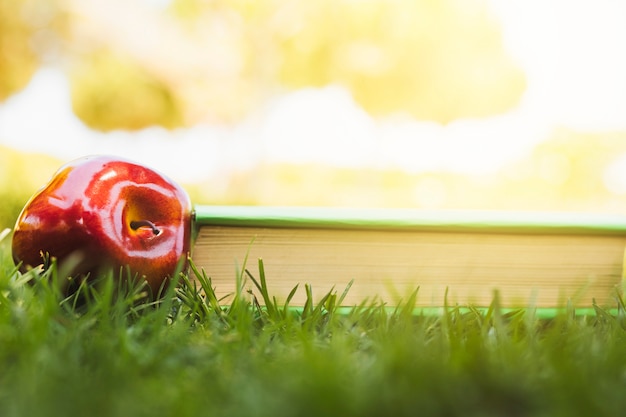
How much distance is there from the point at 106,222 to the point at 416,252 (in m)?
0.75

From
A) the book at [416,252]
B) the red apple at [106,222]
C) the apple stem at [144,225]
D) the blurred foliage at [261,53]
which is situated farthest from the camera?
the blurred foliage at [261,53]

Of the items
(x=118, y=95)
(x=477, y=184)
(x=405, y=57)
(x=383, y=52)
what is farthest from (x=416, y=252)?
(x=405, y=57)

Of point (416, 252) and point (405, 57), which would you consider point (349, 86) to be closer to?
point (405, 57)

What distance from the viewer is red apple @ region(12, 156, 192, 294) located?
4.43 ft

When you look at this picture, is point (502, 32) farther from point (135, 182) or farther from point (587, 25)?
point (135, 182)

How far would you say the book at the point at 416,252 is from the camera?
158 centimetres

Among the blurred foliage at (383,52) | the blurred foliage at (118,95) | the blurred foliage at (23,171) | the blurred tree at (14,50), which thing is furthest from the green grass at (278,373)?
the blurred foliage at (383,52)

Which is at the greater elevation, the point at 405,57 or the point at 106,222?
the point at 405,57

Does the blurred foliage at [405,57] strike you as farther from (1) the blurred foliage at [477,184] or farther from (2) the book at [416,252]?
(2) the book at [416,252]

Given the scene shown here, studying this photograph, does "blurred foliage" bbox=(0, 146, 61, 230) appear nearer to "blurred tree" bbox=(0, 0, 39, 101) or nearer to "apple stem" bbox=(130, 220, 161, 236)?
"blurred tree" bbox=(0, 0, 39, 101)

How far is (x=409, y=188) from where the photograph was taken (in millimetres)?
9125

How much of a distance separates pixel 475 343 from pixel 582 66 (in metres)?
9.49

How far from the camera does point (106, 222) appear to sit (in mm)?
1370

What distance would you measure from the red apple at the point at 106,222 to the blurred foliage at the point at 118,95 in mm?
7775
